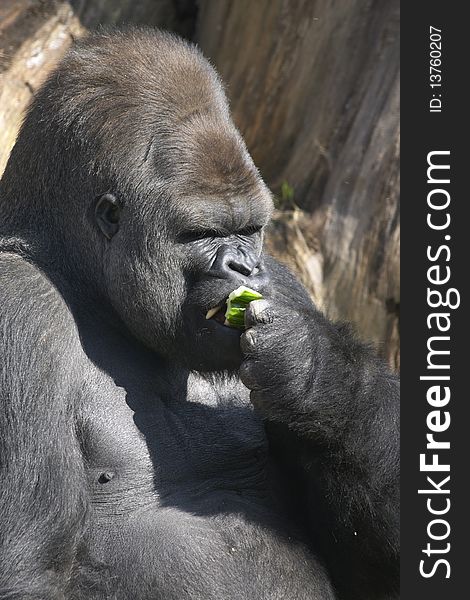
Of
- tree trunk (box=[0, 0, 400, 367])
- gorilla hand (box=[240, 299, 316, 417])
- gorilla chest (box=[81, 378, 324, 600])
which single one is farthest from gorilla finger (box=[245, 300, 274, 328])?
tree trunk (box=[0, 0, 400, 367])

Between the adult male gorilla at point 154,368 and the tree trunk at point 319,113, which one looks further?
the tree trunk at point 319,113

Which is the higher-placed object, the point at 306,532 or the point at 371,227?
the point at 371,227

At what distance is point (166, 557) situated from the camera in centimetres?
333

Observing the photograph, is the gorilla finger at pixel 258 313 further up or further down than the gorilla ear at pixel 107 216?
further down

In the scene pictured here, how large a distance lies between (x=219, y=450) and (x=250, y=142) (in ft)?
9.26

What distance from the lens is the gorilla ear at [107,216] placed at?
3416 millimetres

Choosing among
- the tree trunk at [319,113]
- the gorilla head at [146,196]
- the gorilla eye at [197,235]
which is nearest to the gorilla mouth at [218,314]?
the gorilla head at [146,196]

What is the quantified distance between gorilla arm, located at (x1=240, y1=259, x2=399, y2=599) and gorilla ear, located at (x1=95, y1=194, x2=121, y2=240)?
535mm

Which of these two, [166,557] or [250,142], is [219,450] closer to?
[166,557]

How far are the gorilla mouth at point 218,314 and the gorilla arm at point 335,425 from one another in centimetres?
9

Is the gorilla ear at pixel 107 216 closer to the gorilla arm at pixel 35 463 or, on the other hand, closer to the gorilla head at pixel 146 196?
the gorilla head at pixel 146 196

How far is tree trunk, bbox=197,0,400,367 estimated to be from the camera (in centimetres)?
564

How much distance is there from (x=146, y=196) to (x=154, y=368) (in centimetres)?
58

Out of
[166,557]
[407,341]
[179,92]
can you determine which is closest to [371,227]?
[407,341]
